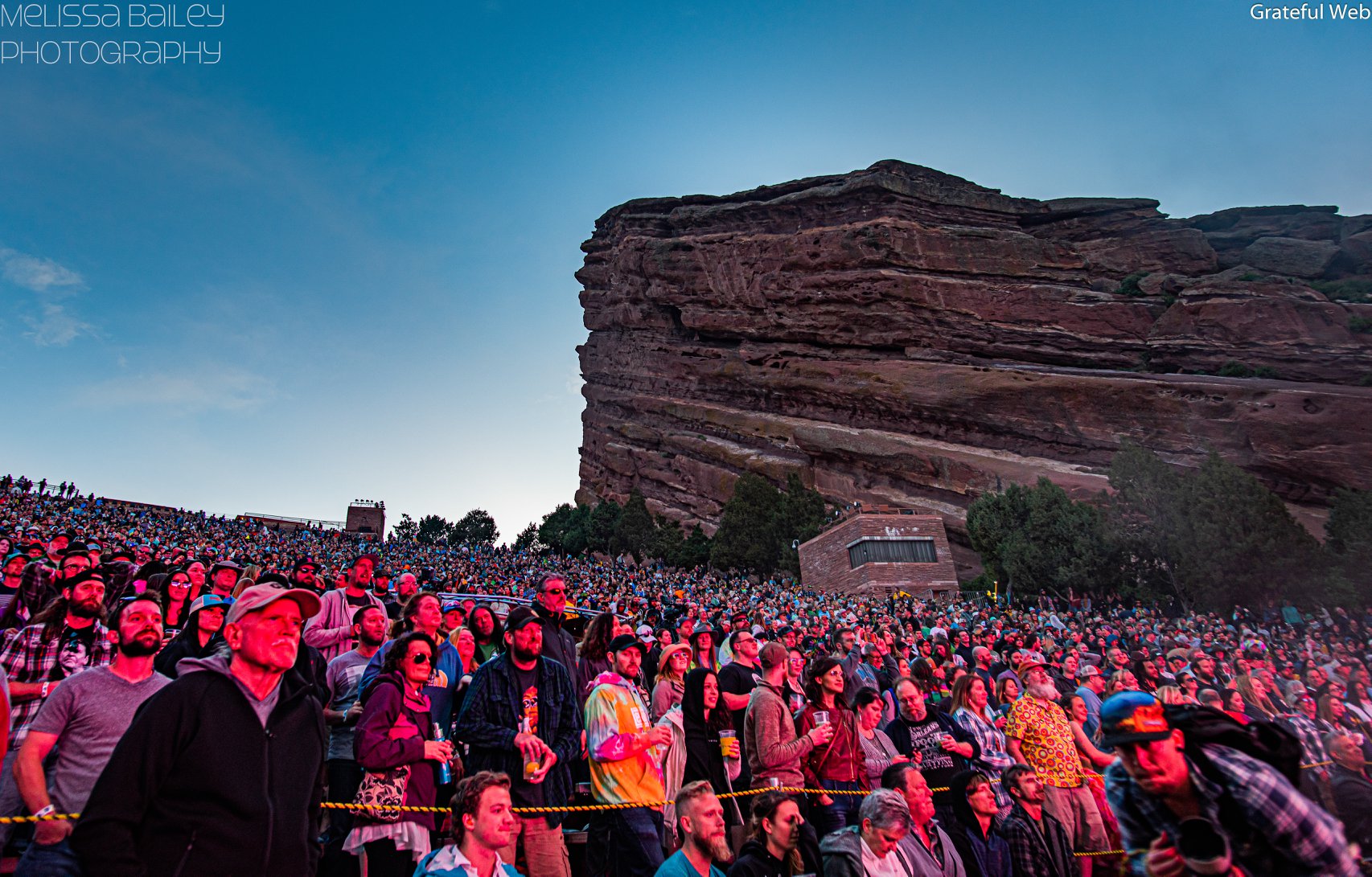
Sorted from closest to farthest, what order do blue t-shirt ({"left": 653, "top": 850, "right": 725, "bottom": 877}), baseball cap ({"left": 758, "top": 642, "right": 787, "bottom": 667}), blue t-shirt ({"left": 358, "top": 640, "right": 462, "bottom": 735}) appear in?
blue t-shirt ({"left": 653, "top": 850, "right": 725, "bottom": 877}), blue t-shirt ({"left": 358, "top": 640, "right": 462, "bottom": 735}), baseball cap ({"left": 758, "top": 642, "right": 787, "bottom": 667})

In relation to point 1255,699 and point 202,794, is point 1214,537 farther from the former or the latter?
point 202,794

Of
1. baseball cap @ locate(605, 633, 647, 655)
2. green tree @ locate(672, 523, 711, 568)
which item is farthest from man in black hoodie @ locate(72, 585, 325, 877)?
green tree @ locate(672, 523, 711, 568)

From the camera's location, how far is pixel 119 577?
23.2 ft

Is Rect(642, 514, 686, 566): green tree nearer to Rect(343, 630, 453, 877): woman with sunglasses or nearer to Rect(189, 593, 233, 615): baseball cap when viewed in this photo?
Rect(189, 593, 233, 615): baseball cap

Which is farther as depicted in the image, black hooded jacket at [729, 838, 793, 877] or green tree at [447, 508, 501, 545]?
green tree at [447, 508, 501, 545]

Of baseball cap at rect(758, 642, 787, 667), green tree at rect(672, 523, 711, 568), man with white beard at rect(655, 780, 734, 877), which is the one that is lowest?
man with white beard at rect(655, 780, 734, 877)

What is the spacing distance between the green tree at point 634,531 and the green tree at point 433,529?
96.6ft

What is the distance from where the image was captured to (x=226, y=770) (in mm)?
2607

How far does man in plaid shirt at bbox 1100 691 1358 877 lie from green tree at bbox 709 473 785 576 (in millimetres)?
45511

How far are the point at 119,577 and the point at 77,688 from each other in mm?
4651

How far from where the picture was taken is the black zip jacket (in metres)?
2.40

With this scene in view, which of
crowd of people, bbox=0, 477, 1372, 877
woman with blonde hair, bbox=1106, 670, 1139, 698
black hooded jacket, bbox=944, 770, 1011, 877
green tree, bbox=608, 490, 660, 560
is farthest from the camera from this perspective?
green tree, bbox=608, 490, 660, 560

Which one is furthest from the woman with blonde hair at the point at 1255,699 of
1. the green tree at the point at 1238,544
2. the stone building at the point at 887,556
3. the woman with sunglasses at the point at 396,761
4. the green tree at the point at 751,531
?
the green tree at the point at 751,531

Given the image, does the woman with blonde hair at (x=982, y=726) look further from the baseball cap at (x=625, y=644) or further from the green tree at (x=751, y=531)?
the green tree at (x=751, y=531)
